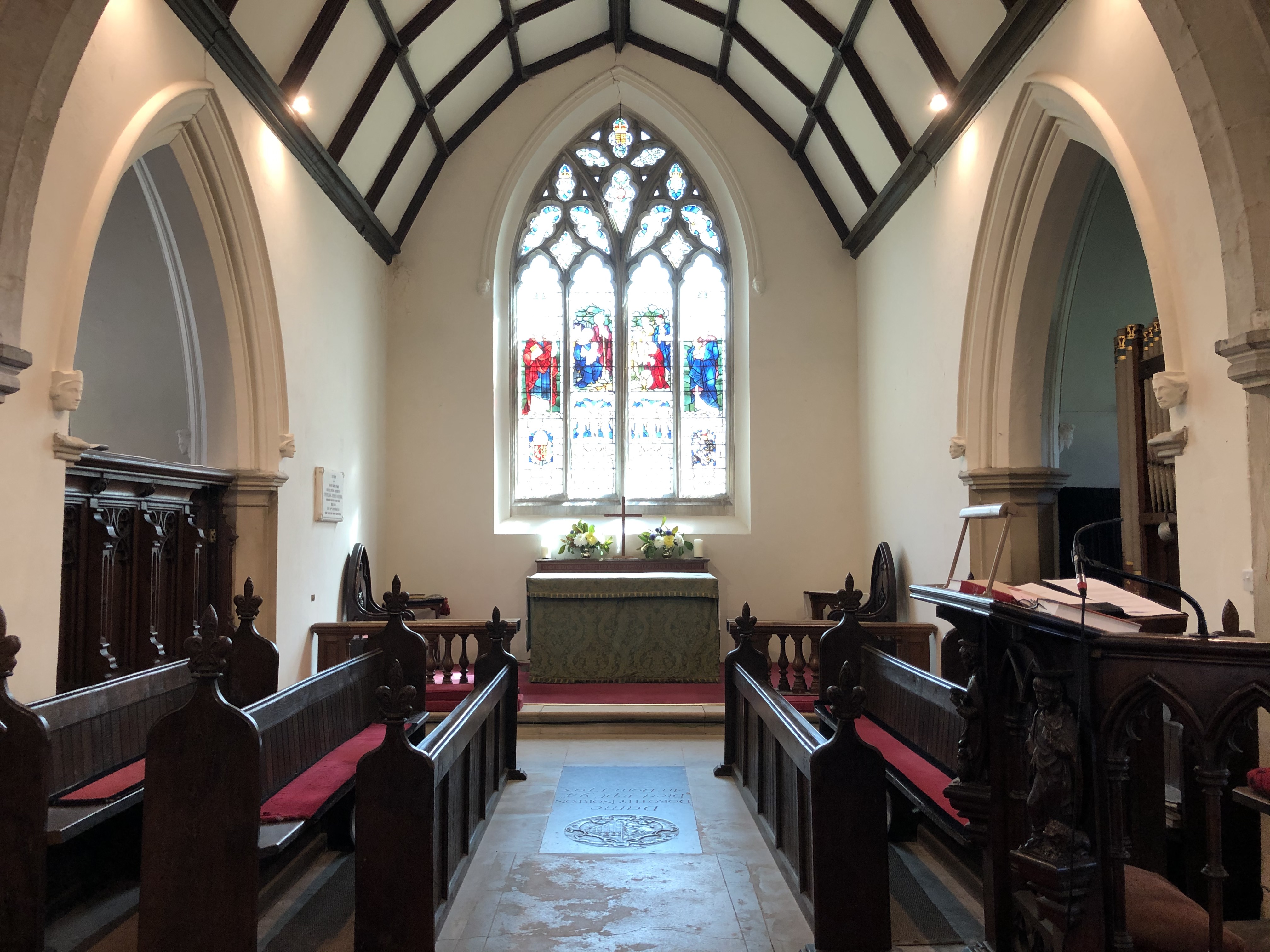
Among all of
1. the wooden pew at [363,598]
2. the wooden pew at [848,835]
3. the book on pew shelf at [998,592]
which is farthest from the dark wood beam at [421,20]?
the wooden pew at [848,835]

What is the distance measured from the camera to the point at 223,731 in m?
2.51

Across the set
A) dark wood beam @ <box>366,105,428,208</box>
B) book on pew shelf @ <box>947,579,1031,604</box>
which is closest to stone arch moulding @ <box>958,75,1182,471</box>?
book on pew shelf @ <box>947,579,1031,604</box>

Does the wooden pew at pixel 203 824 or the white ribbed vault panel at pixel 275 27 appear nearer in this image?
the wooden pew at pixel 203 824

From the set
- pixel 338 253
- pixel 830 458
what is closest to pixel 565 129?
pixel 338 253

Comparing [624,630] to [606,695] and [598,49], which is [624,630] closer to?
[606,695]

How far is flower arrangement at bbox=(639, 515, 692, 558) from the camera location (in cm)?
793

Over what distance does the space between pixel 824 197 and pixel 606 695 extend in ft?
15.4

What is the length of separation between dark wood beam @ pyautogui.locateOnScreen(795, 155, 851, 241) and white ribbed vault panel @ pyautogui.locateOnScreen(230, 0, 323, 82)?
14.2ft

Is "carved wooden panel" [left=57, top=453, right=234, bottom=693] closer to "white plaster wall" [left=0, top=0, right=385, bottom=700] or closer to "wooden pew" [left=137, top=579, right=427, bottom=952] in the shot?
"white plaster wall" [left=0, top=0, right=385, bottom=700]

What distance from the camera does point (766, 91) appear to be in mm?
7875

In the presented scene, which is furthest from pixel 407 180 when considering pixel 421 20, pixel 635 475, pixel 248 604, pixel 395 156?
pixel 248 604

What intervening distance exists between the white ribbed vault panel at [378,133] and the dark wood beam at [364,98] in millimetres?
131

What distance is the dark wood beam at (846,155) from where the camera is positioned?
723 centimetres

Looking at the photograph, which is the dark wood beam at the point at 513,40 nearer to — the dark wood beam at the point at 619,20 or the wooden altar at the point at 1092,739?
the dark wood beam at the point at 619,20
